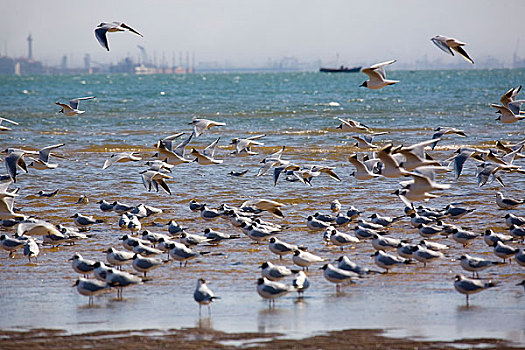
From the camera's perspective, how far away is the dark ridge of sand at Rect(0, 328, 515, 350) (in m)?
6.36

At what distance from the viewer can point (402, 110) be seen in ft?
135

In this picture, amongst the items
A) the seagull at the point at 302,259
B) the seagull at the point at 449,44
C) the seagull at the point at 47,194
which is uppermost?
the seagull at the point at 449,44

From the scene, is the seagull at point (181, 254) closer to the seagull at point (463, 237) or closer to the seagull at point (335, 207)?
the seagull at point (463, 237)

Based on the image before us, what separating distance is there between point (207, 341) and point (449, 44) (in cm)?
781

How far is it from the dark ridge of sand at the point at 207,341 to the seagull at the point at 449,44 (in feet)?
22.3

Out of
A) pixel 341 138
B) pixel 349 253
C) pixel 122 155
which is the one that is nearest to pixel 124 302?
pixel 349 253

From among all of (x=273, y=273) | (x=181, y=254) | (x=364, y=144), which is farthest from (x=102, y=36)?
(x=364, y=144)

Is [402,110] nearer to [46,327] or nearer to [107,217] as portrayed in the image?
[107,217]

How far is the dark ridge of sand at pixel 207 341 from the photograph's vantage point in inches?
251

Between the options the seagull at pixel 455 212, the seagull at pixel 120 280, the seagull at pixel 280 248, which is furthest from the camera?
the seagull at pixel 455 212

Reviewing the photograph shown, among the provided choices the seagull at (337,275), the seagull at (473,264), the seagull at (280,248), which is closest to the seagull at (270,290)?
the seagull at (337,275)

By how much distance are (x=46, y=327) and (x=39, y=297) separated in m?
1.19

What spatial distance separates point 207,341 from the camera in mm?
6578

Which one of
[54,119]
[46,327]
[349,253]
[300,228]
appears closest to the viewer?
[46,327]
